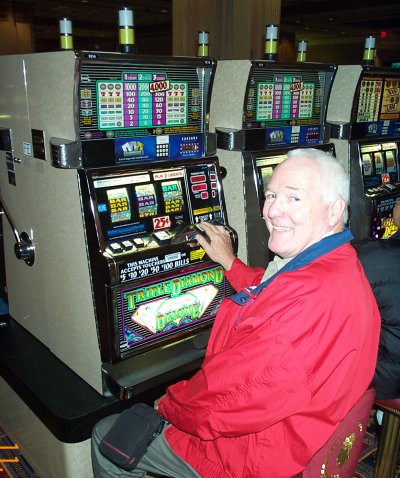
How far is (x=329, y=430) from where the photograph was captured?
1.49 m

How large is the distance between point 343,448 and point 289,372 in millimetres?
329

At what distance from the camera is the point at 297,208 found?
1701 mm

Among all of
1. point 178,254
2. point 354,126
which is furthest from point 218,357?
point 354,126

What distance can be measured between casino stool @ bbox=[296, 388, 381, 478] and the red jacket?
45mm

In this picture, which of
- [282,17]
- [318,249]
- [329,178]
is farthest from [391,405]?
[282,17]

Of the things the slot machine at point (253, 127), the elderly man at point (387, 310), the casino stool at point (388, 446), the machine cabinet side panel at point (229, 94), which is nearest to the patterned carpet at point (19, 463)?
the casino stool at point (388, 446)

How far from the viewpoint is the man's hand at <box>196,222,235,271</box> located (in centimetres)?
259

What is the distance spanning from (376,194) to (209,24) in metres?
3.20

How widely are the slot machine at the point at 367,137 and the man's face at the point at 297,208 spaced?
103 inches

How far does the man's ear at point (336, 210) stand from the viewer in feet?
5.58

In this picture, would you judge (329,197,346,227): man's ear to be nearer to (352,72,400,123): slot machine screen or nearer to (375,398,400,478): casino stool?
(375,398,400,478): casino stool

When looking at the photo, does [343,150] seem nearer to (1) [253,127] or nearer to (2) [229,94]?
(1) [253,127]

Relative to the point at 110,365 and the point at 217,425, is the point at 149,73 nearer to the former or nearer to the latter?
the point at 110,365

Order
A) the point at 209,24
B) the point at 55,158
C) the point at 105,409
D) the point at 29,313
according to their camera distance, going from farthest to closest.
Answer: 1. the point at 209,24
2. the point at 29,313
3. the point at 105,409
4. the point at 55,158
